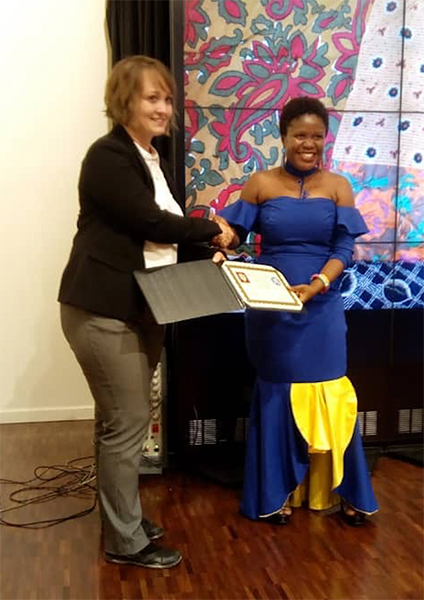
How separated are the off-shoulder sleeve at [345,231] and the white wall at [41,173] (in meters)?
1.51

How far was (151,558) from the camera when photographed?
7.11 feet

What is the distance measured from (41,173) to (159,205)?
1563mm

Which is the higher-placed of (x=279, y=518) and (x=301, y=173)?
(x=301, y=173)

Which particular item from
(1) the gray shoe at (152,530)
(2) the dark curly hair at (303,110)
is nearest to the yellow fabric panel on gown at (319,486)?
(1) the gray shoe at (152,530)

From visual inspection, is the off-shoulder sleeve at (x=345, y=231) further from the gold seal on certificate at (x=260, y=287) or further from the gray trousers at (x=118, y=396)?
the gray trousers at (x=118, y=396)

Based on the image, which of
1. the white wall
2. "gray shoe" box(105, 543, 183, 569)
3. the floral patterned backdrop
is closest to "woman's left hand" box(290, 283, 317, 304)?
the floral patterned backdrop

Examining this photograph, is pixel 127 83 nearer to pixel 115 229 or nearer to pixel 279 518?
pixel 115 229

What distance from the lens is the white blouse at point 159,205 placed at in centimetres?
206

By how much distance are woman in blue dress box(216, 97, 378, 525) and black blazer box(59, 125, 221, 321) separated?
1.54 feet

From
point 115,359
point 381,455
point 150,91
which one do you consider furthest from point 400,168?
point 115,359

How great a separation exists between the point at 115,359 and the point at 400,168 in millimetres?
1689

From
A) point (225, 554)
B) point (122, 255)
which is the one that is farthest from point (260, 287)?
point (225, 554)

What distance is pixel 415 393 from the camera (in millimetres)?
3201

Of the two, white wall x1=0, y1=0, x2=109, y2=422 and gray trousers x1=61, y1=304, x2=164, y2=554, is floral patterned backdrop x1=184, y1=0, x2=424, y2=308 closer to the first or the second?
white wall x1=0, y1=0, x2=109, y2=422
